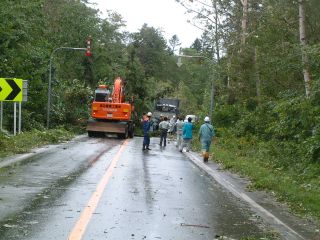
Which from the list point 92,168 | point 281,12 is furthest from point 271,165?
point 281,12

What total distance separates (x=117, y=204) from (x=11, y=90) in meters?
13.4

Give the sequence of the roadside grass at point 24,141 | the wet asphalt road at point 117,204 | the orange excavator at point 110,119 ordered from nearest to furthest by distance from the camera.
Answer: the wet asphalt road at point 117,204
the roadside grass at point 24,141
the orange excavator at point 110,119

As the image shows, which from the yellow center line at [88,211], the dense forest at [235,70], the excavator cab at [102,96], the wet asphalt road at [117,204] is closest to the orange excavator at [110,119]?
the excavator cab at [102,96]

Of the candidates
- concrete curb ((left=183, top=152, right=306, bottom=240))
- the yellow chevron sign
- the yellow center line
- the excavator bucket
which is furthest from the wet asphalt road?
the excavator bucket

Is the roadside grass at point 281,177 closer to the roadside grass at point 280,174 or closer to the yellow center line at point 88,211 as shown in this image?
the roadside grass at point 280,174

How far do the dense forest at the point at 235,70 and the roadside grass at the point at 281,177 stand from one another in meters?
0.08

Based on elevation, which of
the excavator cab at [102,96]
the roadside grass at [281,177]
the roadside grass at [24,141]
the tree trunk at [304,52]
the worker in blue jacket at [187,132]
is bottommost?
the roadside grass at [24,141]

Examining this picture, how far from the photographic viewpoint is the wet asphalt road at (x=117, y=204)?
809 centimetres

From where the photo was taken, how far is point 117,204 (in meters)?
10.3

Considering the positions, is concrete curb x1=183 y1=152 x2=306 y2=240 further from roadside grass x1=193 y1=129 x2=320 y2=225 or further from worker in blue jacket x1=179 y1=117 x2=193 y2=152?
worker in blue jacket x1=179 y1=117 x2=193 y2=152

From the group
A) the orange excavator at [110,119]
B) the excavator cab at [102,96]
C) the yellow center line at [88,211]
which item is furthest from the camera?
the excavator cab at [102,96]

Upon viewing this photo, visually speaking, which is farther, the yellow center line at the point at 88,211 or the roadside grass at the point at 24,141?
the roadside grass at the point at 24,141

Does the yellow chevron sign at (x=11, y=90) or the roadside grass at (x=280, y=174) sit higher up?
the yellow chevron sign at (x=11, y=90)

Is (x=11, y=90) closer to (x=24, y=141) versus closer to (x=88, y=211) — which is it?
(x=24, y=141)
